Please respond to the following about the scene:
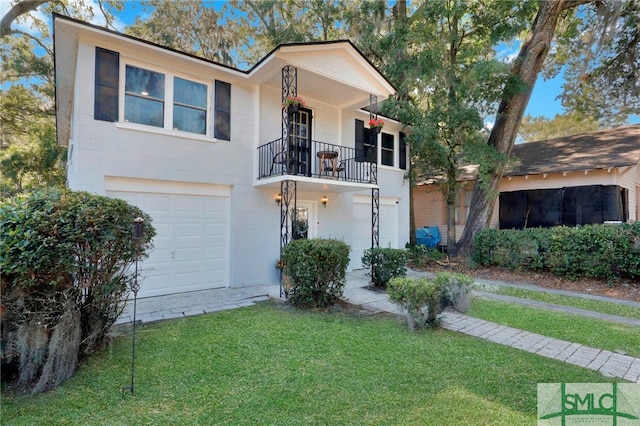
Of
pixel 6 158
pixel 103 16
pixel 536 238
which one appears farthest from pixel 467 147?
pixel 6 158

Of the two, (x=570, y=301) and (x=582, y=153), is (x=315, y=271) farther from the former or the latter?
(x=582, y=153)

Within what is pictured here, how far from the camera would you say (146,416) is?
2.68 meters

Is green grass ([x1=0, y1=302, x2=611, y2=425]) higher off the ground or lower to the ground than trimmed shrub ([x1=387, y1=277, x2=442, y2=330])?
lower

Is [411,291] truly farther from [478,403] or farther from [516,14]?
[516,14]

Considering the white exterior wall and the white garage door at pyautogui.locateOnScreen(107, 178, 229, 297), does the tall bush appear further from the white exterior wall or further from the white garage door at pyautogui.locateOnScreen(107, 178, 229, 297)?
the white garage door at pyautogui.locateOnScreen(107, 178, 229, 297)

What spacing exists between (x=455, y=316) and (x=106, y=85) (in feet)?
26.3

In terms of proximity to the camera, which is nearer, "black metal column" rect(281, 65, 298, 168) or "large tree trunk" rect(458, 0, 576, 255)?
"black metal column" rect(281, 65, 298, 168)

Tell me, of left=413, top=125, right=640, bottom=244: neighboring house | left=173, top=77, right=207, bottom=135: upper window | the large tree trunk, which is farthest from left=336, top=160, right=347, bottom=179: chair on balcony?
left=413, top=125, right=640, bottom=244: neighboring house

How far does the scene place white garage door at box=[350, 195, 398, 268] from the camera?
1054cm

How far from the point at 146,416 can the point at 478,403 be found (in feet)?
9.69

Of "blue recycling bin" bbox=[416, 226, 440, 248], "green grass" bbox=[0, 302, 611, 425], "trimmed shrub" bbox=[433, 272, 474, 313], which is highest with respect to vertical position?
"blue recycling bin" bbox=[416, 226, 440, 248]

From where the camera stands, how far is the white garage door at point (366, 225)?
34.6ft
